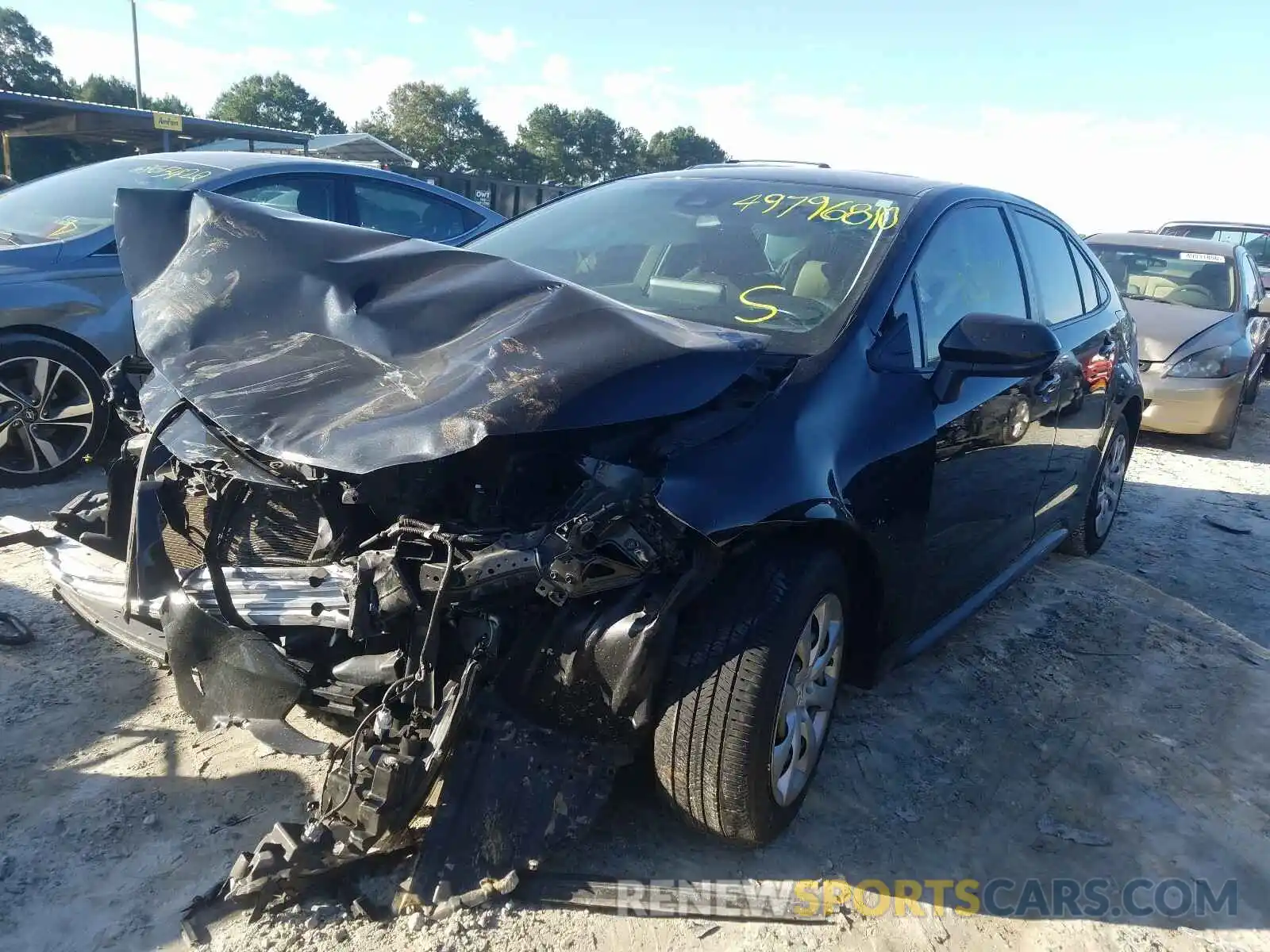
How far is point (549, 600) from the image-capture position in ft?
6.69

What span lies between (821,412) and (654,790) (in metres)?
1.11

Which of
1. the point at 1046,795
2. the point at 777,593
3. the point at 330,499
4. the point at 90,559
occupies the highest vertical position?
the point at 330,499

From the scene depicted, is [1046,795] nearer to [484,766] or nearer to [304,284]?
[484,766]

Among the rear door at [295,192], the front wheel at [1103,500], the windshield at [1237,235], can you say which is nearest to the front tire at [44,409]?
the rear door at [295,192]

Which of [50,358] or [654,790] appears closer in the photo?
[654,790]

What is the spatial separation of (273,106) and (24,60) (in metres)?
17.3

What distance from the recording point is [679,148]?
80250 mm

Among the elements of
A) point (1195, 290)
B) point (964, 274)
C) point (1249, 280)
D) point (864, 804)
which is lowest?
point (864, 804)

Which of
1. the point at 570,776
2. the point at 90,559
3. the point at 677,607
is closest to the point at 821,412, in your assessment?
the point at 677,607

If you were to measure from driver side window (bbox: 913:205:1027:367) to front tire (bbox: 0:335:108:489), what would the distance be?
382 centimetres

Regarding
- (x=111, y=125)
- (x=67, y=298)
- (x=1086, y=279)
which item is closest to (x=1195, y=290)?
(x=1086, y=279)

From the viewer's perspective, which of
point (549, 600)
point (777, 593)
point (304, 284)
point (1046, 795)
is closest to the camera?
point (549, 600)

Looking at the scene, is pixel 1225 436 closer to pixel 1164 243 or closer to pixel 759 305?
pixel 1164 243

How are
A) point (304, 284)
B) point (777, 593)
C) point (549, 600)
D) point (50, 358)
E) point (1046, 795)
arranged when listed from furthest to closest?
point (50, 358) < point (1046, 795) < point (304, 284) < point (777, 593) < point (549, 600)
